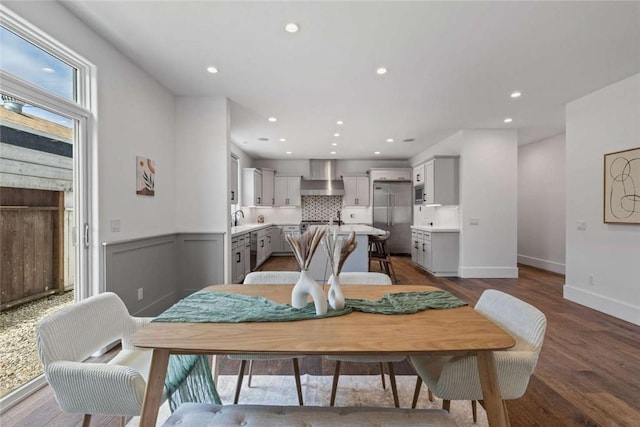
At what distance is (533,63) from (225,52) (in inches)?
121

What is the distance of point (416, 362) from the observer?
58.8 inches

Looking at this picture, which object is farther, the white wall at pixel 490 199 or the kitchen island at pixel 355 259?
the white wall at pixel 490 199

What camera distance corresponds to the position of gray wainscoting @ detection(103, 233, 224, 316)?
8.66 feet

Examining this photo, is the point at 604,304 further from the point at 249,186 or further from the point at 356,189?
the point at 249,186

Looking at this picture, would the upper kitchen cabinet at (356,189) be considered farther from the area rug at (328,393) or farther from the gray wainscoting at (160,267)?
the area rug at (328,393)

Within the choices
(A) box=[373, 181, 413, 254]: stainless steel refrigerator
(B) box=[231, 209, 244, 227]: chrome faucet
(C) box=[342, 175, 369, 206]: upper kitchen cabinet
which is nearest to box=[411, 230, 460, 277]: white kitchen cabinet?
(A) box=[373, 181, 413, 254]: stainless steel refrigerator

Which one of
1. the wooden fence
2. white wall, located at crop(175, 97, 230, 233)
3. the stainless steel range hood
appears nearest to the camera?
the wooden fence

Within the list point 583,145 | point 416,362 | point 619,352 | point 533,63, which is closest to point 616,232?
point 583,145

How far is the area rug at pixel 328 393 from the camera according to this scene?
5.93 ft

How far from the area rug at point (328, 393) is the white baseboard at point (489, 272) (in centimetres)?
367

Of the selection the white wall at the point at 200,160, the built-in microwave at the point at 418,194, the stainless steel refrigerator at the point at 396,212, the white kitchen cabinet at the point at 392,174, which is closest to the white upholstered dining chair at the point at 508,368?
the white wall at the point at 200,160

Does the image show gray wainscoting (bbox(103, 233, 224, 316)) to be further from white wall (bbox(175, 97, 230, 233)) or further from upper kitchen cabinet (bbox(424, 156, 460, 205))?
upper kitchen cabinet (bbox(424, 156, 460, 205))

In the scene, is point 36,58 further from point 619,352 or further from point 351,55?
point 619,352

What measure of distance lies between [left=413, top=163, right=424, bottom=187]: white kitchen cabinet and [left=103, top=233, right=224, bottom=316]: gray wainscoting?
15.6 ft
